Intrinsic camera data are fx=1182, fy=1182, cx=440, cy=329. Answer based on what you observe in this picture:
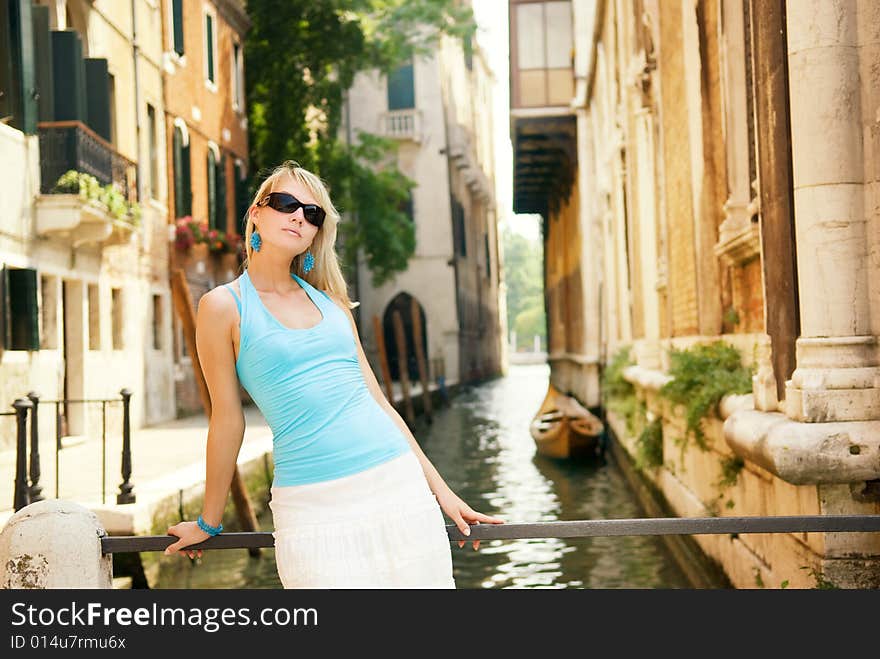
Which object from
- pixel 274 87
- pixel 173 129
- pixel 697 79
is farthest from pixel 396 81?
pixel 697 79

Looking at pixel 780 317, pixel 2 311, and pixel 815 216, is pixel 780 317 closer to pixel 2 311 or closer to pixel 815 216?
pixel 815 216

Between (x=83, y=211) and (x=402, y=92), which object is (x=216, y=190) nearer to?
(x=83, y=211)

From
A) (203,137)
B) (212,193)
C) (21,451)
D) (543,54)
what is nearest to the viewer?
(21,451)

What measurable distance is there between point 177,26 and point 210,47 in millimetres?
2057

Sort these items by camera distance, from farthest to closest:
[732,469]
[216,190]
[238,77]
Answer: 1. [238,77]
2. [216,190]
3. [732,469]

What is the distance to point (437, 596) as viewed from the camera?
6.75 feet

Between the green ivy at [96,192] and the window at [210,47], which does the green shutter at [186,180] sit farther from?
the green ivy at [96,192]

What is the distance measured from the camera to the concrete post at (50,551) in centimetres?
224

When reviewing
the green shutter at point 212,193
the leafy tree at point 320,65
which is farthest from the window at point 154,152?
the leafy tree at point 320,65

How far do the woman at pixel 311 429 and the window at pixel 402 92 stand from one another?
103 ft

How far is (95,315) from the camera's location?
13727 millimetres

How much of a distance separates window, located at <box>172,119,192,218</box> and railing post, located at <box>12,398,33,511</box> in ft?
35.6

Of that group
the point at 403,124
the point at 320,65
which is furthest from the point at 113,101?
the point at 403,124

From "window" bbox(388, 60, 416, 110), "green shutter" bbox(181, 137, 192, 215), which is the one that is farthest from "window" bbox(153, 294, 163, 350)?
"window" bbox(388, 60, 416, 110)
